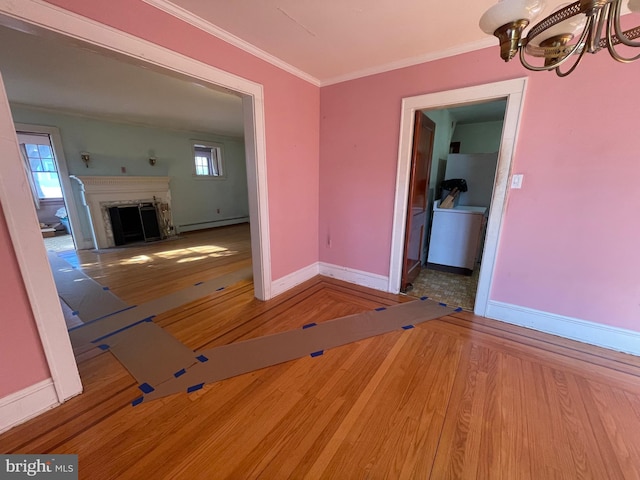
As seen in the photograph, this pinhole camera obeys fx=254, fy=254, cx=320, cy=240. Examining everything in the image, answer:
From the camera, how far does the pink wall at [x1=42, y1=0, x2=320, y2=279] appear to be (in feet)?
5.00

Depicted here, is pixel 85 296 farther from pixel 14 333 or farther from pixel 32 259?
pixel 32 259

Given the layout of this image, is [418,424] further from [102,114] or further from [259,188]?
[102,114]

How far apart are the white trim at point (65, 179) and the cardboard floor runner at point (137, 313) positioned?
130 inches

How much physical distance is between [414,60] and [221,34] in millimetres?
1687

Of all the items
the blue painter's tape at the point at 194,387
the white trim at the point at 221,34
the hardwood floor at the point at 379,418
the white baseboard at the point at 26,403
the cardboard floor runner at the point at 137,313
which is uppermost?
the white trim at the point at 221,34

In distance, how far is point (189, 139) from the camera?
236 inches

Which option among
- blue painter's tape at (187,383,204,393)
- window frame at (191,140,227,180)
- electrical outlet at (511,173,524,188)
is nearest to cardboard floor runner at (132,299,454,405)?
blue painter's tape at (187,383,204,393)

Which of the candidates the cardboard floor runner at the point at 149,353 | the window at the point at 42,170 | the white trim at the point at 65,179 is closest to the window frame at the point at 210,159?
the white trim at the point at 65,179

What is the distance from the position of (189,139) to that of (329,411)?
6443 millimetres

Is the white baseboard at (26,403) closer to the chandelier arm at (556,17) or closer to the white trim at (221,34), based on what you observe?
the white trim at (221,34)

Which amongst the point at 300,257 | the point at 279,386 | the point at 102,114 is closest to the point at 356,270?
the point at 300,257

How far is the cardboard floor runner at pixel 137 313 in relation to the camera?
2090 mm

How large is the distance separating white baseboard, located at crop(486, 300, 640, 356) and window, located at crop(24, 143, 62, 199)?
886 cm

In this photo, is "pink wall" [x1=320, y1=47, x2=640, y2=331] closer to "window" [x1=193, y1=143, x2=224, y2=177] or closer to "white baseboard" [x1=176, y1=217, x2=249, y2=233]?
"window" [x1=193, y1=143, x2=224, y2=177]
